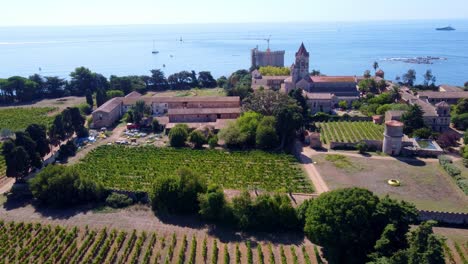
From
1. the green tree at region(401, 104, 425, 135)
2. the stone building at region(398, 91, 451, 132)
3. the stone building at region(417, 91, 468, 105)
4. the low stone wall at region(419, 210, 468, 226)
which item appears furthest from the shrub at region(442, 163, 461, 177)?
the stone building at region(417, 91, 468, 105)

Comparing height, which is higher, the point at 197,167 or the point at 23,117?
the point at 23,117

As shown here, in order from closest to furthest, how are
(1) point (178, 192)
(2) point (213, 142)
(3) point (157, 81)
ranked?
(1) point (178, 192) → (2) point (213, 142) → (3) point (157, 81)

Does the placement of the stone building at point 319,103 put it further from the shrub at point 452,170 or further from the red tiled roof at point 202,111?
the shrub at point 452,170

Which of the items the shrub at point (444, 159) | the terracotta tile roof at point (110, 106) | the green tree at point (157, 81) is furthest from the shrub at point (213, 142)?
the green tree at point (157, 81)

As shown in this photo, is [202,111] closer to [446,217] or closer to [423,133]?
[423,133]

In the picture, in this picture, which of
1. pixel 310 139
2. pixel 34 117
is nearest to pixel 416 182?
pixel 310 139

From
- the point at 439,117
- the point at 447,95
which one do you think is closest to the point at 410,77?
the point at 447,95

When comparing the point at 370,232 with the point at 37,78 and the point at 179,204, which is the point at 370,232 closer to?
the point at 179,204
